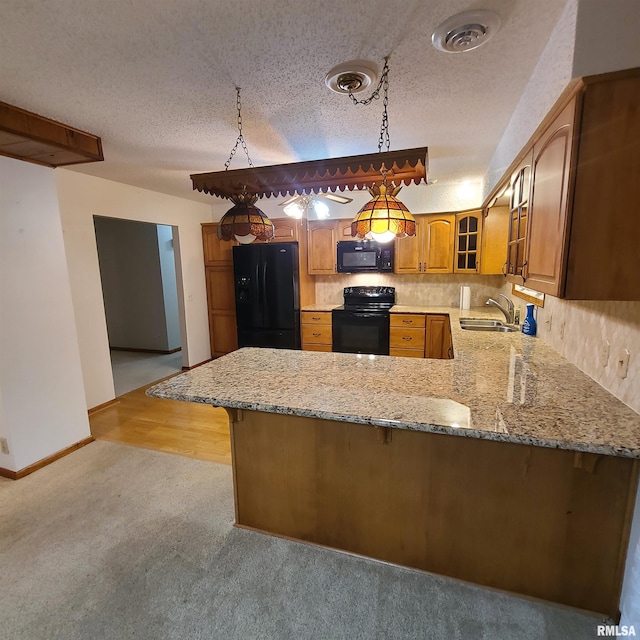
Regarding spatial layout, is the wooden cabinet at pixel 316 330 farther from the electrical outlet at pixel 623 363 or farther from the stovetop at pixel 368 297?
the electrical outlet at pixel 623 363

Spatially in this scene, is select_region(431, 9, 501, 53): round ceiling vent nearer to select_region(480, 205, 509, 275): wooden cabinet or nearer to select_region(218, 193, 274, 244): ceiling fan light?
select_region(218, 193, 274, 244): ceiling fan light

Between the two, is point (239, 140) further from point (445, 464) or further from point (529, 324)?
point (529, 324)

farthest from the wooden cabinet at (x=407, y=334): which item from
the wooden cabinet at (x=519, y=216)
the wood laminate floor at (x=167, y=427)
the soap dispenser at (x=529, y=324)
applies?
the wood laminate floor at (x=167, y=427)

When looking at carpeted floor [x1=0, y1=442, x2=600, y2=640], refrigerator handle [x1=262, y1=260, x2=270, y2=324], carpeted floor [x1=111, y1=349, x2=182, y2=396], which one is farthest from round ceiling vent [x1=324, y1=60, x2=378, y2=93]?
carpeted floor [x1=111, y1=349, x2=182, y2=396]

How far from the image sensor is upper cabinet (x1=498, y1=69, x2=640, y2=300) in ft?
3.69

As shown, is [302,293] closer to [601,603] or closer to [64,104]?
[64,104]

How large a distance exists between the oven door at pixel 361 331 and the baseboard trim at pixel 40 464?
2.86m

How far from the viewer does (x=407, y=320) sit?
417 centimetres

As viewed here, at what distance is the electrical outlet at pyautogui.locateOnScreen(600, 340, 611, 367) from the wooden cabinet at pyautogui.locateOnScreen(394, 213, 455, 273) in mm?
2751

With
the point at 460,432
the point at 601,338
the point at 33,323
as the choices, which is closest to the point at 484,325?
the point at 601,338

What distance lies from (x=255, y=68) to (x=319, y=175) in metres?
0.58

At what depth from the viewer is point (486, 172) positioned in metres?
3.49

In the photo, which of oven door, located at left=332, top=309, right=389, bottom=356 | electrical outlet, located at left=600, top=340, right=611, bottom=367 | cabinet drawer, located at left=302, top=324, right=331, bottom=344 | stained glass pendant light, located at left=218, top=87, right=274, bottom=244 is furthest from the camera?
cabinet drawer, located at left=302, top=324, right=331, bottom=344

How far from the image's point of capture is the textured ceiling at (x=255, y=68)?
1281 millimetres
